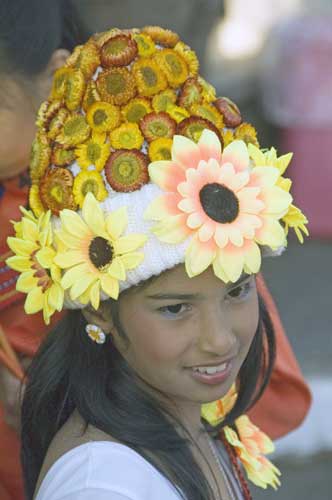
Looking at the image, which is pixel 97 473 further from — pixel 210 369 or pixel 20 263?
pixel 20 263

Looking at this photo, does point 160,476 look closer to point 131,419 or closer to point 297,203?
point 131,419

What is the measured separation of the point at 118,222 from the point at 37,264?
238mm

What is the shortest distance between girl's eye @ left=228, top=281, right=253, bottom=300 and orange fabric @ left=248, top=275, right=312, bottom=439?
63 cm

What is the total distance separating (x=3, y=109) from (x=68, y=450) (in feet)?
2.63

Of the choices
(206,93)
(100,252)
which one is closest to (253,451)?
(100,252)

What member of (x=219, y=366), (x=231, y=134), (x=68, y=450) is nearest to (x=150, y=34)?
(x=231, y=134)

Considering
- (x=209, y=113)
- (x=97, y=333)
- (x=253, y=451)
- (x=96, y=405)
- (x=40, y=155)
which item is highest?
(x=209, y=113)

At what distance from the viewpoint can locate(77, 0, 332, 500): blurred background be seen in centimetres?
375

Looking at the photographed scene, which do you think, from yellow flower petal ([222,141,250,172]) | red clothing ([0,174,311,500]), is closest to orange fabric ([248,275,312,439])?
red clothing ([0,174,311,500])

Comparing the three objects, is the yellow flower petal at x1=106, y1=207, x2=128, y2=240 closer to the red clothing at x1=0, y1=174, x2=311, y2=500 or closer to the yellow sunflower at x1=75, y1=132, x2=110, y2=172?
the yellow sunflower at x1=75, y1=132, x2=110, y2=172

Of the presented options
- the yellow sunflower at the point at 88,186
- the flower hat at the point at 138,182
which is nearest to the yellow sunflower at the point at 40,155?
the flower hat at the point at 138,182

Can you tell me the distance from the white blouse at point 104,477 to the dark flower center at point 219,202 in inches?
17.8

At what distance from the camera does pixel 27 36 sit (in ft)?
8.29

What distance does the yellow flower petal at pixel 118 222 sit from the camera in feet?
6.43
